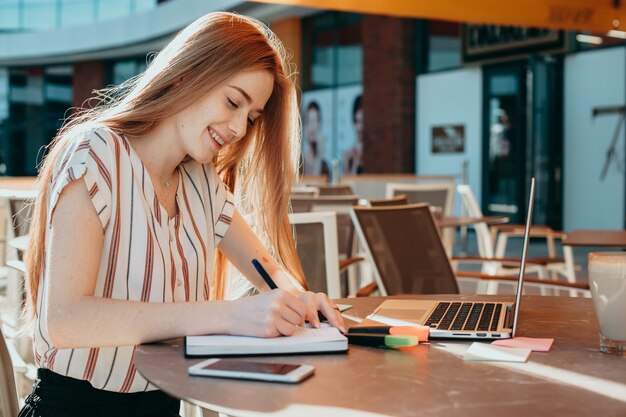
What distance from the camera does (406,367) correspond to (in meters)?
1.07

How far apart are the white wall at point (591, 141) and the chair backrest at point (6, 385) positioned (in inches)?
369

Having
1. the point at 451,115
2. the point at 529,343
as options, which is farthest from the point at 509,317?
the point at 451,115

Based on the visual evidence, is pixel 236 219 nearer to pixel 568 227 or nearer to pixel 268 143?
pixel 268 143

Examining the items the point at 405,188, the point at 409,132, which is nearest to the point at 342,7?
the point at 405,188

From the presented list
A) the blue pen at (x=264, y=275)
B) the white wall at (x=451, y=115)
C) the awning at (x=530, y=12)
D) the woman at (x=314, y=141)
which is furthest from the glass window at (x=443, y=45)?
the blue pen at (x=264, y=275)

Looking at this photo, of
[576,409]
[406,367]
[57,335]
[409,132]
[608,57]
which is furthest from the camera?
[409,132]

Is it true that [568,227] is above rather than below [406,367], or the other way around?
below

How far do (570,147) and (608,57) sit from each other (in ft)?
4.07

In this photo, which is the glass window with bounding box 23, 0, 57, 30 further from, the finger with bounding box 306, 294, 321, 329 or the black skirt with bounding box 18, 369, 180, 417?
the finger with bounding box 306, 294, 321, 329

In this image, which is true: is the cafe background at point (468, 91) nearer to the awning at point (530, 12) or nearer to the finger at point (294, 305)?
the awning at point (530, 12)

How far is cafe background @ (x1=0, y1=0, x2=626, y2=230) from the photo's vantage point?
1001 centimetres

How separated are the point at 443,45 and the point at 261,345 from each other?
11.6 m

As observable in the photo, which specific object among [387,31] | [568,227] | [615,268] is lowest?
[568,227]

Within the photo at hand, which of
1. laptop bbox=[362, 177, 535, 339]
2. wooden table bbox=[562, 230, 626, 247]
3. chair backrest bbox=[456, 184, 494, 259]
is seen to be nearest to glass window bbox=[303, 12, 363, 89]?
chair backrest bbox=[456, 184, 494, 259]
